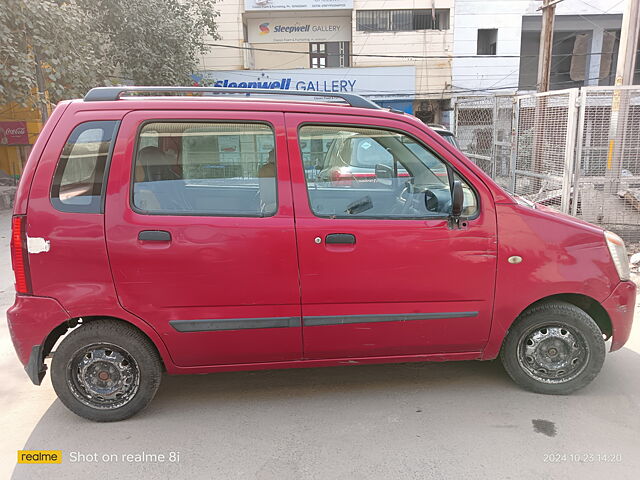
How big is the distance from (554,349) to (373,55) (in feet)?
62.1

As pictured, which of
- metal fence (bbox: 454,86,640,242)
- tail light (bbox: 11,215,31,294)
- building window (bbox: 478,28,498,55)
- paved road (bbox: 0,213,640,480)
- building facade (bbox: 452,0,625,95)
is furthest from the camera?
building window (bbox: 478,28,498,55)

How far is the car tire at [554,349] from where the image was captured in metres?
3.13

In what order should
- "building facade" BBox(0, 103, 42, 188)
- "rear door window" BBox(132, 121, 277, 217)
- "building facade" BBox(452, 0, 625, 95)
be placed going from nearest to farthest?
"rear door window" BBox(132, 121, 277, 217) → "building facade" BBox(0, 103, 42, 188) → "building facade" BBox(452, 0, 625, 95)

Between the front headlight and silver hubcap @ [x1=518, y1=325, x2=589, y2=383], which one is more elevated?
the front headlight

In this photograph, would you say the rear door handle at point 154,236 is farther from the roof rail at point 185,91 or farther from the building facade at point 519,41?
the building facade at point 519,41

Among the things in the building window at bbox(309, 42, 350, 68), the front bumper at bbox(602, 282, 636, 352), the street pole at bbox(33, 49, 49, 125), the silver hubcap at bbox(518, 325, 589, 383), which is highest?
the building window at bbox(309, 42, 350, 68)

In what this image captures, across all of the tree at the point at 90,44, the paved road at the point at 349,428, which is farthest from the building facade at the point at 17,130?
→ the paved road at the point at 349,428

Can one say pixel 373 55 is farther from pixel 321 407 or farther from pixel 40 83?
pixel 321 407

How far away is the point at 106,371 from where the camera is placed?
9.65ft

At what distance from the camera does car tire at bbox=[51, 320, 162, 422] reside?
2.88 meters

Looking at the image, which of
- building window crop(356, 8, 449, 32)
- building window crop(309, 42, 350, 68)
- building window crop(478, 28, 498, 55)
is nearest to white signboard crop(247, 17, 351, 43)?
building window crop(309, 42, 350, 68)

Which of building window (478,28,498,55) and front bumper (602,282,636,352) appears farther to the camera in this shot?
building window (478,28,498,55)

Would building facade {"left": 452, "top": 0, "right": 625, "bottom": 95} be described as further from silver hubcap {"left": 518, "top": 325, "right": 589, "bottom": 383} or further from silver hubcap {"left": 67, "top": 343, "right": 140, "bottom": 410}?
silver hubcap {"left": 67, "top": 343, "right": 140, "bottom": 410}

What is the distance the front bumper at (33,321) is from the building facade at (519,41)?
19.3m
